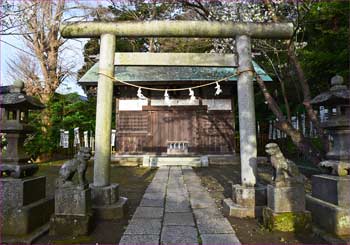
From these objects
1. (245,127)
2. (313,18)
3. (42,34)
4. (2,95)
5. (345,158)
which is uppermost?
(42,34)

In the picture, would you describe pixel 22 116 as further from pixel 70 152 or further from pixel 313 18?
pixel 70 152

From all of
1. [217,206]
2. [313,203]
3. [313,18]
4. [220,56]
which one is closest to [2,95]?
[220,56]

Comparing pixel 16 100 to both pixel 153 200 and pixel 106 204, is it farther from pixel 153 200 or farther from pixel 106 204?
pixel 153 200

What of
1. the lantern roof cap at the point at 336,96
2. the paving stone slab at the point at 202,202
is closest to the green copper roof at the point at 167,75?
the paving stone slab at the point at 202,202

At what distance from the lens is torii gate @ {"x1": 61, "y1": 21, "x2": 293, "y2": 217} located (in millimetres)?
5223

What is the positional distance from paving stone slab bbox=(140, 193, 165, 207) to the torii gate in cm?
115

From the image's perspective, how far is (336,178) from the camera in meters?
4.18

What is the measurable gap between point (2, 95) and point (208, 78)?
10229 mm

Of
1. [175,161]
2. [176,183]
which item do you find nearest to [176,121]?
[175,161]

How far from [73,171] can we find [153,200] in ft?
7.96

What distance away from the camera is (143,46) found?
20797 mm

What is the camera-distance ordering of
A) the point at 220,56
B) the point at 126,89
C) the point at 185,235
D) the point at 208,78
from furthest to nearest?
the point at 126,89, the point at 208,78, the point at 220,56, the point at 185,235

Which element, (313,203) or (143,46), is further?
(143,46)

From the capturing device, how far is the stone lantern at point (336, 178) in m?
4.00
